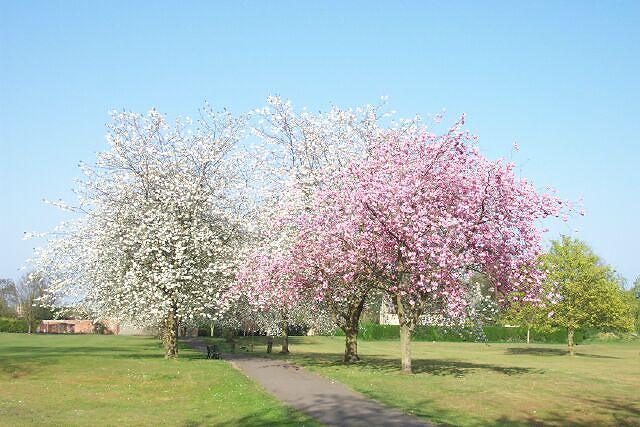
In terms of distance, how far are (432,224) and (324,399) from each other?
8.58 m

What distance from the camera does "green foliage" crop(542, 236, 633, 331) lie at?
53.3 meters

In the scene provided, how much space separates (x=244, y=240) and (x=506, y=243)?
1722 cm

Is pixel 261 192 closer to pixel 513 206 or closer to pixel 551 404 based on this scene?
pixel 513 206

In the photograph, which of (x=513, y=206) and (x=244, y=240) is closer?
(x=513, y=206)

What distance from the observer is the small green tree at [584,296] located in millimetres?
53312

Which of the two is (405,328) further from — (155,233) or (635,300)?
(635,300)

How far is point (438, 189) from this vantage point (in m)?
28.3

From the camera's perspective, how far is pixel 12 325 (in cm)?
10250

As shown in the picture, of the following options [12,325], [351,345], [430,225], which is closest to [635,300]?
[351,345]

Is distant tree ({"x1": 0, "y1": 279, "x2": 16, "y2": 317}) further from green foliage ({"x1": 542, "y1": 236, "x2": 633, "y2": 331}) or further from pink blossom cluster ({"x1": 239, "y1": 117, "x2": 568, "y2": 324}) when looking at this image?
pink blossom cluster ({"x1": 239, "y1": 117, "x2": 568, "y2": 324})

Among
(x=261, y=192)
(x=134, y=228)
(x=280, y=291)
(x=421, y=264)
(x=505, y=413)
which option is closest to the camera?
(x=505, y=413)

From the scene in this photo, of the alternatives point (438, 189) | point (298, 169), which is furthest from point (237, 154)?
point (438, 189)

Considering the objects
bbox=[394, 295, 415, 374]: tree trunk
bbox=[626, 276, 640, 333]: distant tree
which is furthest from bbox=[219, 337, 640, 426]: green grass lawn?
bbox=[626, 276, 640, 333]: distant tree

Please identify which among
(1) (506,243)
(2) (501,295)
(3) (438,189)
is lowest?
(2) (501,295)
